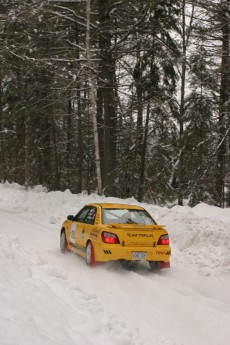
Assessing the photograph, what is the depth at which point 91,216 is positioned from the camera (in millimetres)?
10422

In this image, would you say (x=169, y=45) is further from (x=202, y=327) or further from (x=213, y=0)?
(x=202, y=327)

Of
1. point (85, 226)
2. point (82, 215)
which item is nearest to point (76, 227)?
point (82, 215)

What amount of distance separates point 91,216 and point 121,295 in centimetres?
308

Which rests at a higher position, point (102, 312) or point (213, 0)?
point (213, 0)

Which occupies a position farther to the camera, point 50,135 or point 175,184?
point 50,135

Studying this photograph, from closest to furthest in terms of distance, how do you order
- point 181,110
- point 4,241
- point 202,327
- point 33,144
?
point 202,327
point 4,241
point 181,110
point 33,144

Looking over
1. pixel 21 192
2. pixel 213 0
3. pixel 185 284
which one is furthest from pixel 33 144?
pixel 185 284

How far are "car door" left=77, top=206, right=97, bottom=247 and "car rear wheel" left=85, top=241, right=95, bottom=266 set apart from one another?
315 mm

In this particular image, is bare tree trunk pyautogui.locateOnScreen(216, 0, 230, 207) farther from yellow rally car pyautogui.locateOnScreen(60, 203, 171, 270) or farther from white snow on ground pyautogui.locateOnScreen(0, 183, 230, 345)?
yellow rally car pyautogui.locateOnScreen(60, 203, 171, 270)

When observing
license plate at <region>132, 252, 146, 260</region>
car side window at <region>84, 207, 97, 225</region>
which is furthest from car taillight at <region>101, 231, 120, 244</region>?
car side window at <region>84, 207, 97, 225</region>

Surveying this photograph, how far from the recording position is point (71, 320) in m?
5.72

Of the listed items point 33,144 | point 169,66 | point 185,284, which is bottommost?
point 185,284

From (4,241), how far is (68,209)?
25.9 feet

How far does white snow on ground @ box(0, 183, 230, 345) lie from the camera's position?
17.4 ft
